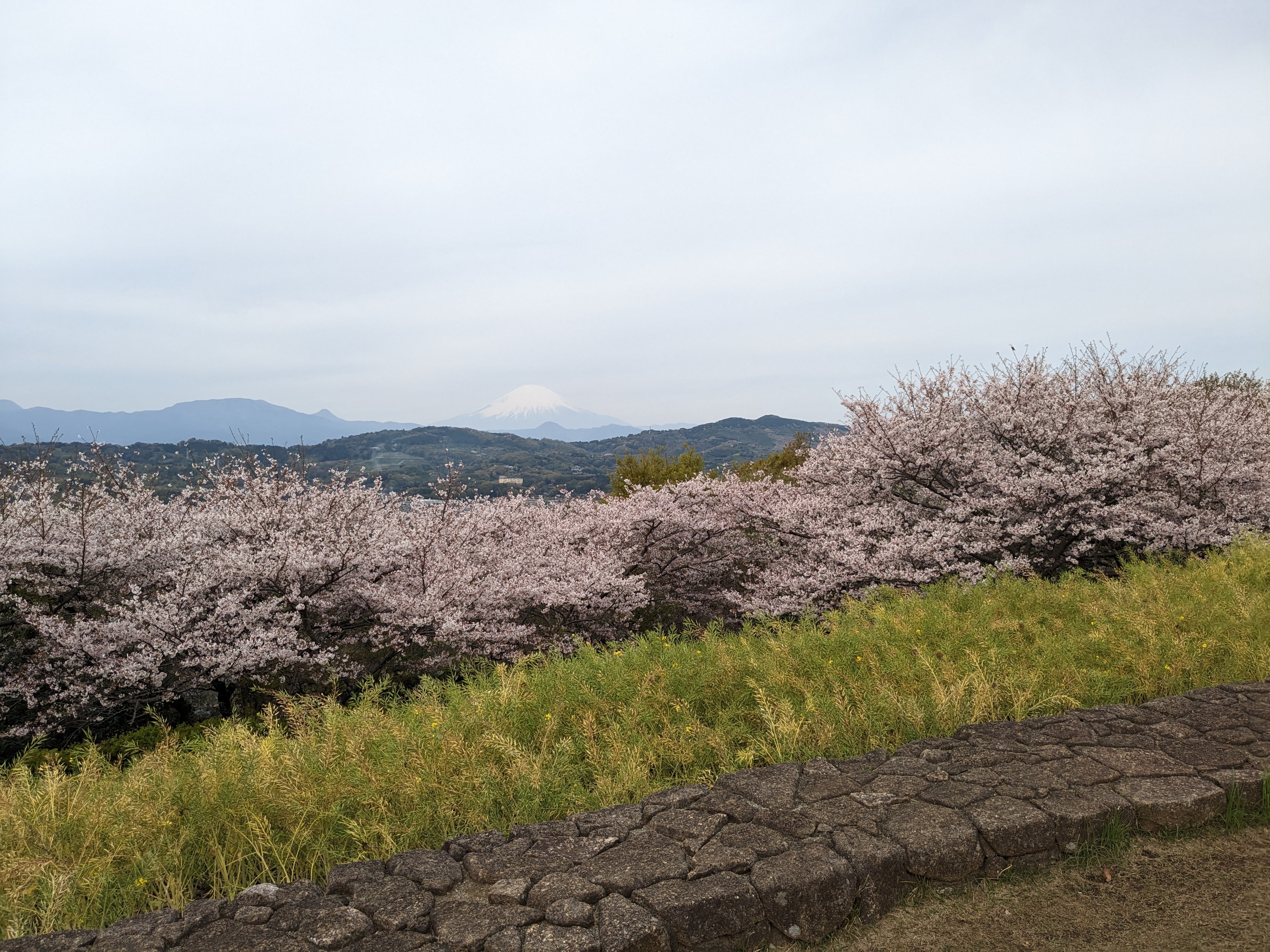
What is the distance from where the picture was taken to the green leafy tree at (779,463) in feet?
64.7

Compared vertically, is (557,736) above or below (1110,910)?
above

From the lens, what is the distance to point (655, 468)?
76.6 feet

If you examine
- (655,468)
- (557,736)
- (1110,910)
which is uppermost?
(655,468)

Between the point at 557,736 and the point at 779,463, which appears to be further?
the point at 779,463

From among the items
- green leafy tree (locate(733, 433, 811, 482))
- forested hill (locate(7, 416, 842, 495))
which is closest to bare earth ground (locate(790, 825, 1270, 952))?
green leafy tree (locate(733, 433, 811, 482))

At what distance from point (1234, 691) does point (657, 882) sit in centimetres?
466

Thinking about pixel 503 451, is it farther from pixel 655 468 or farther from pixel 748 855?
pixel 748 855

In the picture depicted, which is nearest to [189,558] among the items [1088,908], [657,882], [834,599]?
[657,882]

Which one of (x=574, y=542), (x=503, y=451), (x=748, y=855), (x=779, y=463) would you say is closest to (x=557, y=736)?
(x=748, y=855)

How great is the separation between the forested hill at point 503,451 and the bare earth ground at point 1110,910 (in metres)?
52.1

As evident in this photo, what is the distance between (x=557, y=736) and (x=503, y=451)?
388 feet

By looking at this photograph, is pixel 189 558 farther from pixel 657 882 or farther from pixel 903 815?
pixel 903 815

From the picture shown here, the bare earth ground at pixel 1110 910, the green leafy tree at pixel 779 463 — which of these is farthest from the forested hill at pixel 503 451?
the bare earth ground at pixel 1110 910

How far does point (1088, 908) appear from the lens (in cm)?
310
